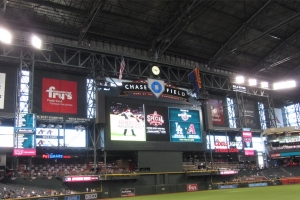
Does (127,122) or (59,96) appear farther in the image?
(59,96)

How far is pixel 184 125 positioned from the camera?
110 feet

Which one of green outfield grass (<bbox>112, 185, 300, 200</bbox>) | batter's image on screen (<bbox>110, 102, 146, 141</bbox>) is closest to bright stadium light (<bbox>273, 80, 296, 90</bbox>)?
green outfield grass (<bbox>112, 185, 300, 200</bbox>)

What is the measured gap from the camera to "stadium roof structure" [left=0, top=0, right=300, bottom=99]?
29.1 m

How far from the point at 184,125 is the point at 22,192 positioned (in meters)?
17.6

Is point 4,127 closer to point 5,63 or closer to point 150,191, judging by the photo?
point 5,63

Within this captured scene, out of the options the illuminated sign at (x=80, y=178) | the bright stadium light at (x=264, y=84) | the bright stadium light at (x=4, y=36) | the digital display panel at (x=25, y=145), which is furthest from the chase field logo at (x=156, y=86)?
the bright stadium light at (x=264, y=84)

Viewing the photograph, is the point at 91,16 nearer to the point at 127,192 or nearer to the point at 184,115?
the point at 184,115

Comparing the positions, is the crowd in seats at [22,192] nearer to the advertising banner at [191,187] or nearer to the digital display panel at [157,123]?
the digital display panel at [157,123]

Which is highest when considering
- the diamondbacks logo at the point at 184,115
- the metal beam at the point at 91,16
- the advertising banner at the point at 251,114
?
the metal beam at the point at 91,16

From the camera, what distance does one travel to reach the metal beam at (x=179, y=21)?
100 feet

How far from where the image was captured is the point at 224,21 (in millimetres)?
35500

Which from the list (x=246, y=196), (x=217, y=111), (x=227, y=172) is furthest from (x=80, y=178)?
(x=217, y=111)

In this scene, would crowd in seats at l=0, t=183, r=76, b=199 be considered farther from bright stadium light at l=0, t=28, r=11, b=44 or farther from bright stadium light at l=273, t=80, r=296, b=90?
Answer: bright stadium light at l=273, t=80, r=296, b=90

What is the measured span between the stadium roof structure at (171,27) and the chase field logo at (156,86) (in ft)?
11.7
